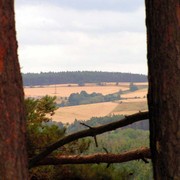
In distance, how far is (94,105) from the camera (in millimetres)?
157250

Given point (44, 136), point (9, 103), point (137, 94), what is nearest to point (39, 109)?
point (44, 136)

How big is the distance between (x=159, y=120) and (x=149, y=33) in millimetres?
745

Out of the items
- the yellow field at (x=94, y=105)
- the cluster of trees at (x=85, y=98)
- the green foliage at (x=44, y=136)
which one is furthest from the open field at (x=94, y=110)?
the green foliage at (x=44, y=136)

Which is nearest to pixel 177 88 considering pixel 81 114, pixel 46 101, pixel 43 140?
pixel 43 140

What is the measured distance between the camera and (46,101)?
1334 centimetres

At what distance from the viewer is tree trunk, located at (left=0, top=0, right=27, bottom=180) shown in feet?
14.0

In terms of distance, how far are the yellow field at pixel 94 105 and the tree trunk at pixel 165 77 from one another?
385ft

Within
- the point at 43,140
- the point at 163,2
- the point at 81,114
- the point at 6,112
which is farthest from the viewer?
the point at 81,114

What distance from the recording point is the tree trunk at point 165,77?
4.00 m

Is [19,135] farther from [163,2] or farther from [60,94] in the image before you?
[60,94]

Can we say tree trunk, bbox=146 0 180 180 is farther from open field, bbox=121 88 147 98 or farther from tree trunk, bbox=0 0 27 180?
open field, bbox=121 88 147 98

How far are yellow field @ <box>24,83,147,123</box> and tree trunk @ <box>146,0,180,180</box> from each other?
4620 inches

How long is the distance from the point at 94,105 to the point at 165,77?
153295mm

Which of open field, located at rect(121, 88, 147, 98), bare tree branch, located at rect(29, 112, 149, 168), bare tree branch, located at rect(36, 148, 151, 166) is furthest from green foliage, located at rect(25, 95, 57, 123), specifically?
open field, located at rect(121, 88, 147, 98)
